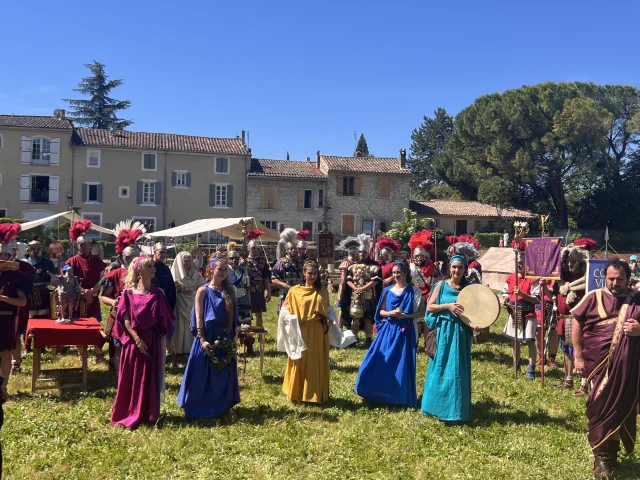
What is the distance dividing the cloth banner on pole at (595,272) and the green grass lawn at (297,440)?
1.45m

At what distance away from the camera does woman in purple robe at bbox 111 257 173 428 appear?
5527mm

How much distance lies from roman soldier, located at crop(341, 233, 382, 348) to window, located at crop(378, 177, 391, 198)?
111 feet

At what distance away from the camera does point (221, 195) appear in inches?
1607

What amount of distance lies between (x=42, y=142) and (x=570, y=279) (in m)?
38.1

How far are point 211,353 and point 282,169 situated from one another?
3695 centimetres

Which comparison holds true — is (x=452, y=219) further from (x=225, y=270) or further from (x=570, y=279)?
(x=225, y=270)

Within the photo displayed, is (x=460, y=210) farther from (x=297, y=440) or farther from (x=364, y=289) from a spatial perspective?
(x=297, y=440)

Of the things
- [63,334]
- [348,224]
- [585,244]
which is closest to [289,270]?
[63,334]

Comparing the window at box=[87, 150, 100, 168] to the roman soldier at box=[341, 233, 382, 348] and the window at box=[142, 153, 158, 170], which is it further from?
the roman soldier at box=[341, 233, 382, 348]

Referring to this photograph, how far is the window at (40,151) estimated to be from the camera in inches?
1492

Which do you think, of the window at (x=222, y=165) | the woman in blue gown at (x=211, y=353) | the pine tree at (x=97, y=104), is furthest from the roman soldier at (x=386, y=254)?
the pine tree at (x=97, y=104)

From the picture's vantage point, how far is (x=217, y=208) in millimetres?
40625

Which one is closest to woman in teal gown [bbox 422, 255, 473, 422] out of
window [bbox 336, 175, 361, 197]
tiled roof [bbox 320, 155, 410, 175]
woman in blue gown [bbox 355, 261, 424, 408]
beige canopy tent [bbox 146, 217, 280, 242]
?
woman in blue gown [bbox 355, 261, 424, 408]

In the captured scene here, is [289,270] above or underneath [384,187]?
underneath
